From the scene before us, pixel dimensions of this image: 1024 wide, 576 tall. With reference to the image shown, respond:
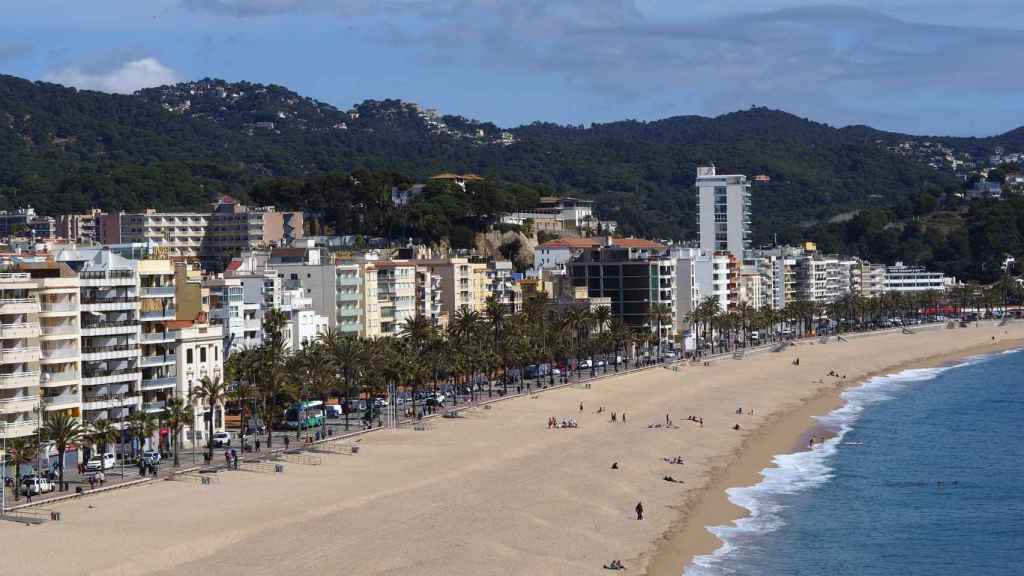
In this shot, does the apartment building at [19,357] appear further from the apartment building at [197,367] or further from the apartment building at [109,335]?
the apartment building at [197,367]

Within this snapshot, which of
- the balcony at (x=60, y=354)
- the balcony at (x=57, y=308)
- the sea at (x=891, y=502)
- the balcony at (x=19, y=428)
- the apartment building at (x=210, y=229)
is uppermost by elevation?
the apartment building at (x=210, y=229)

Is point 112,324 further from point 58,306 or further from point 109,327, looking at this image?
point 58,306

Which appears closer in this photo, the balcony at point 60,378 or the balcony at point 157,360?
the balcony at point 60,378

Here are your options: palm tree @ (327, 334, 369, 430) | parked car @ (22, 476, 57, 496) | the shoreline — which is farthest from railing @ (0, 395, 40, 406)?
the shoreline

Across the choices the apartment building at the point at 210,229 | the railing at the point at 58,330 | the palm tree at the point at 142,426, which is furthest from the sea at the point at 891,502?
the apartment building at the point at 210,229

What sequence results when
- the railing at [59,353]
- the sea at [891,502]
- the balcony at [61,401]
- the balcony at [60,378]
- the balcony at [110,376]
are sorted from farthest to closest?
the balcony at [110,376] < the railing at [59,353] < the balcony at [60,378] < the balcony at [61,401] < the sea at [891,502]

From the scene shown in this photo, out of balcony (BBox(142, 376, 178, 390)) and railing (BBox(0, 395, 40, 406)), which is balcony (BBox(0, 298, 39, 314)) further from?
balcony (BBox(142, 376, 178, 390))

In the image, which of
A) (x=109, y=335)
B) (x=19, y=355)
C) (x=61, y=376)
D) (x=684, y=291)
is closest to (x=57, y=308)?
(x=61, y=376)

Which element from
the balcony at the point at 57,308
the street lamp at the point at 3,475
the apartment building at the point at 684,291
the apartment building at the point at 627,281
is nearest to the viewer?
the street lamp at the point at 3,475
